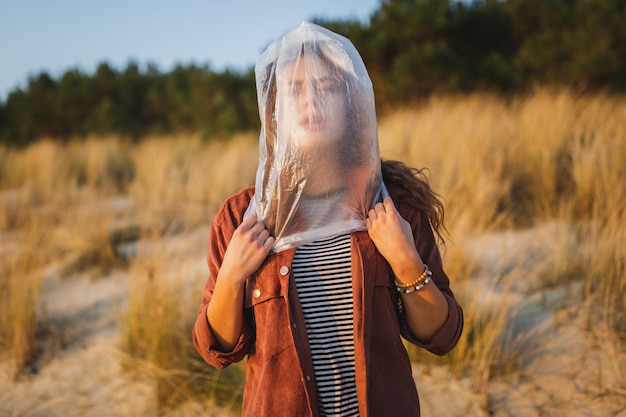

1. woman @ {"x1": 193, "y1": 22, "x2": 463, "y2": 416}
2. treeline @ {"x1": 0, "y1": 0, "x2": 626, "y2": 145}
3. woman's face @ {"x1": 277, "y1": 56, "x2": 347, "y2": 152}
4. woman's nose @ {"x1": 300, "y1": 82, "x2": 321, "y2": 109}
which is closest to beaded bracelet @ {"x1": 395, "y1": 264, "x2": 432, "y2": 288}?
woman @ {"x1": 193, "y1": 22, "x2": 463, "y2": 416}

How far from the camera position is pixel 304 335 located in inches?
53.2

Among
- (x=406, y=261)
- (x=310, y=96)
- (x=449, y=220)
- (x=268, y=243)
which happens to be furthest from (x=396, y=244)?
(x=449, y=220)

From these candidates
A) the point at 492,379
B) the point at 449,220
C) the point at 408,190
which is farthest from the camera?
the point at 449,220

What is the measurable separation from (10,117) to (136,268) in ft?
58.3

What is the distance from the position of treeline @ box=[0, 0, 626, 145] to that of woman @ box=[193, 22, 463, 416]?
412 inches

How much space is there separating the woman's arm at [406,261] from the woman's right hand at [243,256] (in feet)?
1.02

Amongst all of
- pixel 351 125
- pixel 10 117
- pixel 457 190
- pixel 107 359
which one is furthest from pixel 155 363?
pixel 10 117

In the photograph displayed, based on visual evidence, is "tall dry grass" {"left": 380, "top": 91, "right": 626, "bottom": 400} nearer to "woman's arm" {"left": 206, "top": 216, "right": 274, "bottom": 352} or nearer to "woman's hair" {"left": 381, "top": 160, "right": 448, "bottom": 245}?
"woman's hair" {"left": 381, "top": 160, "right": 448, "bottom": 245}

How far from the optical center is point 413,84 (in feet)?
37.7

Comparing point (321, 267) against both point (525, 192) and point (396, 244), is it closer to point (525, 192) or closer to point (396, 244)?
point (396, 244)

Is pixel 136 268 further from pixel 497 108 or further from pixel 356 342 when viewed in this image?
pixel 497 108

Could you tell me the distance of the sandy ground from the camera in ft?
8.98

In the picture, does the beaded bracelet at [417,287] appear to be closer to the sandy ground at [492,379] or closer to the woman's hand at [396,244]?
the woman's hand at [396,244]

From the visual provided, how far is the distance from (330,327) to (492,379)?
6.47 ft
